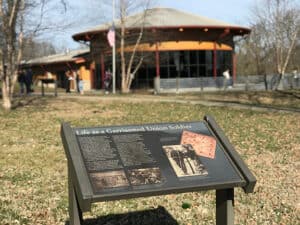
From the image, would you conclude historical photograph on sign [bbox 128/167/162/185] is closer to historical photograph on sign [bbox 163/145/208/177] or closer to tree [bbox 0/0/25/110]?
historical photograph on sign [bbox 163/145/208/177]

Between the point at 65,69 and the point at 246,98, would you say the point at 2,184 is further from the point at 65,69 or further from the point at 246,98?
the point at 65,69

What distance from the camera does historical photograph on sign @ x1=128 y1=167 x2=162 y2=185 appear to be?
411 cm

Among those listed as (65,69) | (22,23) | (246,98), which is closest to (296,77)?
(246,98)

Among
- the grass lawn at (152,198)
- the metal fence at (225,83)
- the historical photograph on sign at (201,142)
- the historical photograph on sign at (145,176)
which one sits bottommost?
the metal fence at (225,83)

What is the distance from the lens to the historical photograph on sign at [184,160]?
432 cm

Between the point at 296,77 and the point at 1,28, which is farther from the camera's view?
the point at 296,77

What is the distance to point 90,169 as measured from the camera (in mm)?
4129

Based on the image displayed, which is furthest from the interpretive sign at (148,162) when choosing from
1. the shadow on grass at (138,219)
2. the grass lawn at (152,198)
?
the grass lawn at (152,198)

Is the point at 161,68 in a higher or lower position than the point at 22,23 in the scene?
lower

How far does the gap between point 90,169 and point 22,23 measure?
51.0 ft

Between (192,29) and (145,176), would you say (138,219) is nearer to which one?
(145,176)

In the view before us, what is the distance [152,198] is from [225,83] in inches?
1202

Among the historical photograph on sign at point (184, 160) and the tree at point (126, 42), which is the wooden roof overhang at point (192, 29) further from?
the historical photograph on sign at point (184, 160)

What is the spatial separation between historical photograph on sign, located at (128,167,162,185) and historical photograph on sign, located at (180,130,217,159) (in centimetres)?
52
